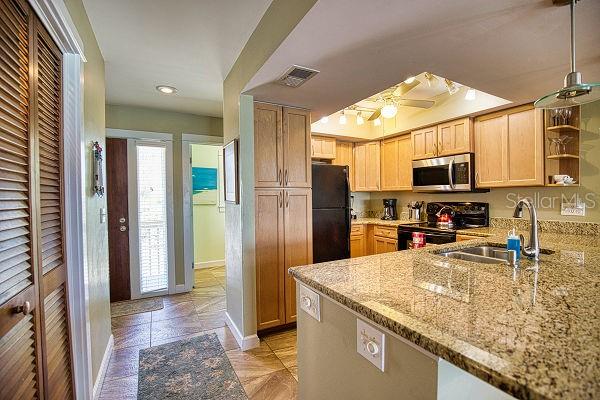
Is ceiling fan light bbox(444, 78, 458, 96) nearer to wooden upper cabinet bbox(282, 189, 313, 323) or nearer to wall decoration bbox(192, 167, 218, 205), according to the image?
wooden upper cabinet bbox(282, 189, 313, 323)

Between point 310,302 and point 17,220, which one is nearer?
point 17,220

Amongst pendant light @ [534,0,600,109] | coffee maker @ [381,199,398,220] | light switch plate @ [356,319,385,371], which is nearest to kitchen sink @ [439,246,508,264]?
pendant light @ [534,0,600,109]

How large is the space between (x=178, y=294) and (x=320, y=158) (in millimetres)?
2796

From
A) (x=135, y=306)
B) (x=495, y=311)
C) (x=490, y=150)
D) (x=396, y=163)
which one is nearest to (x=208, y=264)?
(x=135, y=306)

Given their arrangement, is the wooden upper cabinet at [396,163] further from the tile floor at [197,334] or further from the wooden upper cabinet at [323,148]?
the tile floor at [197,334]

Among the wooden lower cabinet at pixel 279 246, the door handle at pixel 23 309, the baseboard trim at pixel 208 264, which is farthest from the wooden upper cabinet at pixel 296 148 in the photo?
the baseboard trim at pixel 208 264

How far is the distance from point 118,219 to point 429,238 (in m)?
3.86

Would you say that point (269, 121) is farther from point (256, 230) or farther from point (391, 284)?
point (391, 284)

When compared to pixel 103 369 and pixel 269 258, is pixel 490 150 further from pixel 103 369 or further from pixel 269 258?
pixel 103 369

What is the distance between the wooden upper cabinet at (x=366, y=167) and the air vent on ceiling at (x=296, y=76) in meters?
2.64

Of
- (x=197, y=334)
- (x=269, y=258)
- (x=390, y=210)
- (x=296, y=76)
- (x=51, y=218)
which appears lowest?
(x=197, y=334)

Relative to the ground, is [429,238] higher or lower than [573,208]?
lower

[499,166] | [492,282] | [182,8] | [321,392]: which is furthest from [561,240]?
[182,8]

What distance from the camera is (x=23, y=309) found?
0.98 meters
